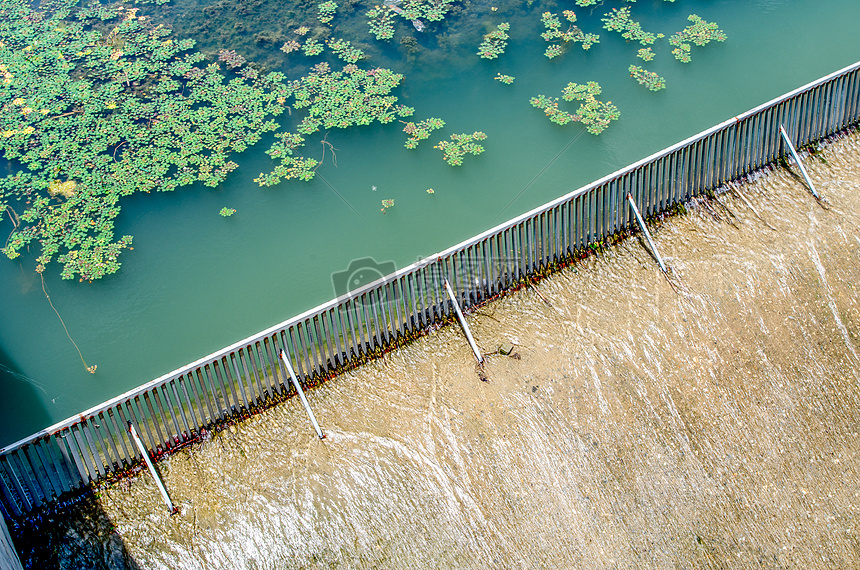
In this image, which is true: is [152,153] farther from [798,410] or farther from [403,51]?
[798,410]

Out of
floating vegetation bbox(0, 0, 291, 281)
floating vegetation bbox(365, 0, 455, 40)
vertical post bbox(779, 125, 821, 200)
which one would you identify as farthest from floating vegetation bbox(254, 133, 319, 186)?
vertical post bbox(779, 125, 821, 200)

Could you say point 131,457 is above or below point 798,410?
above

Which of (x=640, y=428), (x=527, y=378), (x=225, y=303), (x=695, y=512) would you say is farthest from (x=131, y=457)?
(x=695, y=512)

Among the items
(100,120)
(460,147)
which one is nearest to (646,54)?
(460,147)

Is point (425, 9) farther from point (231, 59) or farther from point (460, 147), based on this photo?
point (460, 147)

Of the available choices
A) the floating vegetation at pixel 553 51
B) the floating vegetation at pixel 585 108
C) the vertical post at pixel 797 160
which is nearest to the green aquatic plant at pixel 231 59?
the floating vegetation at pixel 585 108

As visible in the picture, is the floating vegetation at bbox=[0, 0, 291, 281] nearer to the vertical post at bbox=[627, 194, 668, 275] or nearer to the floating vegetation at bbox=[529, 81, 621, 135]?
the floating vegetation at bbox=[529, 81, 621, 135]
